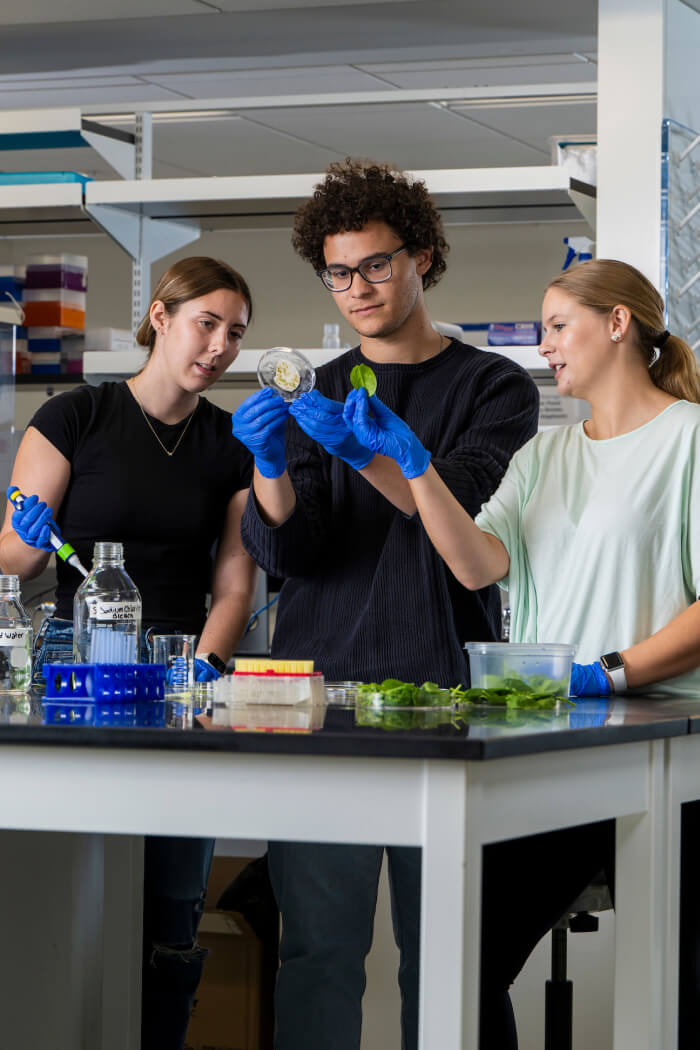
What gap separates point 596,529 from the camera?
185 centimetres

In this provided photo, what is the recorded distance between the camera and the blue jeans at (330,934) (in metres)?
1.72

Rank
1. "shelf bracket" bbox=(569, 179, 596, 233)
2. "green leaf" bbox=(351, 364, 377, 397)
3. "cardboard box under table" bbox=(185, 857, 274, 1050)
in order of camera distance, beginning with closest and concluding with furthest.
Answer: "green leaf" bbox=(351, 364, 377, 397)
"cardboard box under table" bbox=(185, 857, 274, 1050)
"shelf bracket" bbox=(569, 179, 596, 233)

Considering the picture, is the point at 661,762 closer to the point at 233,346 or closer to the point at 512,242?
the point at 233,346

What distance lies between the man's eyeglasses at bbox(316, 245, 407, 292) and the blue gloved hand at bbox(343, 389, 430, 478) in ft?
1.00

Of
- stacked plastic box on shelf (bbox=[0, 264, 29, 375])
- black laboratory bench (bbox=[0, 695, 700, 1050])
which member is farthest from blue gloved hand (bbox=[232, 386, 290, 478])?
stacked plastic box on shelf (bbox=[0, 264, 29, 375])

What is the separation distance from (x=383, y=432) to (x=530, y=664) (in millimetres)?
403

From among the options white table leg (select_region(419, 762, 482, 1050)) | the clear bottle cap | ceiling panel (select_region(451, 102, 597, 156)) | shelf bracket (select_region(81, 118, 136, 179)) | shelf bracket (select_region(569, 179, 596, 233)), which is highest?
ceiling panel (select_region(451, 102, 597, 156))

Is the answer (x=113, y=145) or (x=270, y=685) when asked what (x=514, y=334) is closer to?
(x=113, y=145)

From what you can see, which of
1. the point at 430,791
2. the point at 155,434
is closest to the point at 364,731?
the point at 430,791

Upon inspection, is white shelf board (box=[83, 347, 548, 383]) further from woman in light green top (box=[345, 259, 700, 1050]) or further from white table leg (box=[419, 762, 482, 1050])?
white table leg (box=[419, 762, 482, 1050])

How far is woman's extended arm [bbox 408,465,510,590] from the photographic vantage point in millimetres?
1825

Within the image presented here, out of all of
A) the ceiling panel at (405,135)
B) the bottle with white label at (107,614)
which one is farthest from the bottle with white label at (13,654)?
the ceiling panel at (405,135)

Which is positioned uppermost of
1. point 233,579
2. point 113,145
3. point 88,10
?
point 88,10

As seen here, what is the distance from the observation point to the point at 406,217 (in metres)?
2.06
